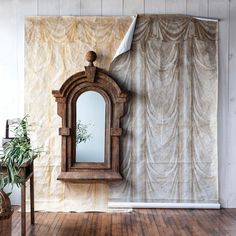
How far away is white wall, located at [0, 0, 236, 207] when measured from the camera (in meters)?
4.88

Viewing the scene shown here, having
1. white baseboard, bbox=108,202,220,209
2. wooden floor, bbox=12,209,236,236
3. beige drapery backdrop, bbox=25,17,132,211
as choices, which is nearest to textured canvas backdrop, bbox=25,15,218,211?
beige drapery backdrop, bbox=25,17,132,211

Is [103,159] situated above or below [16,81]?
below

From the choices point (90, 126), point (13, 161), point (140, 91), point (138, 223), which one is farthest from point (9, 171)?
point (140, 91)

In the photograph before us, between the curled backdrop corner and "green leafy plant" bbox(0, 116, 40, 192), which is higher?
the curled backdrop corner

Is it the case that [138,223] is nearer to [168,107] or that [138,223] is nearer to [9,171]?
[168,107]

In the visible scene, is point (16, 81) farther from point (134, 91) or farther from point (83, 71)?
point (134, 91)

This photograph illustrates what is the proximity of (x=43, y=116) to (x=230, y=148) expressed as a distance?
2407 mm

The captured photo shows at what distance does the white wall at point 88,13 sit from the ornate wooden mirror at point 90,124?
0.61 m

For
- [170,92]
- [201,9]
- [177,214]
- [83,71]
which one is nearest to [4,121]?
[83,71]

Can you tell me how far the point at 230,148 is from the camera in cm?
494

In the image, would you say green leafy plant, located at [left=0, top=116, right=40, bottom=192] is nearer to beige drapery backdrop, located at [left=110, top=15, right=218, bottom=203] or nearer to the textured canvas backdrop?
the textured canvas backdrop

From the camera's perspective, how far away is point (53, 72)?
15.9 feet

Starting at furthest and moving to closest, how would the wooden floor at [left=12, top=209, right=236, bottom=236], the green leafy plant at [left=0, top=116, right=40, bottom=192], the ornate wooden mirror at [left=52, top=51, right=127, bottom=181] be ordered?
the ornate wooden mirror at [left=52, top=51, right=127, bottom=181], the wooden floor at [left=12, top=209, right=236, bottom=236], the green leafy plant at [left=0, top=116, right=40, bottom=192]

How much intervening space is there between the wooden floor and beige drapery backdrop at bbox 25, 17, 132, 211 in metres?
0.26
